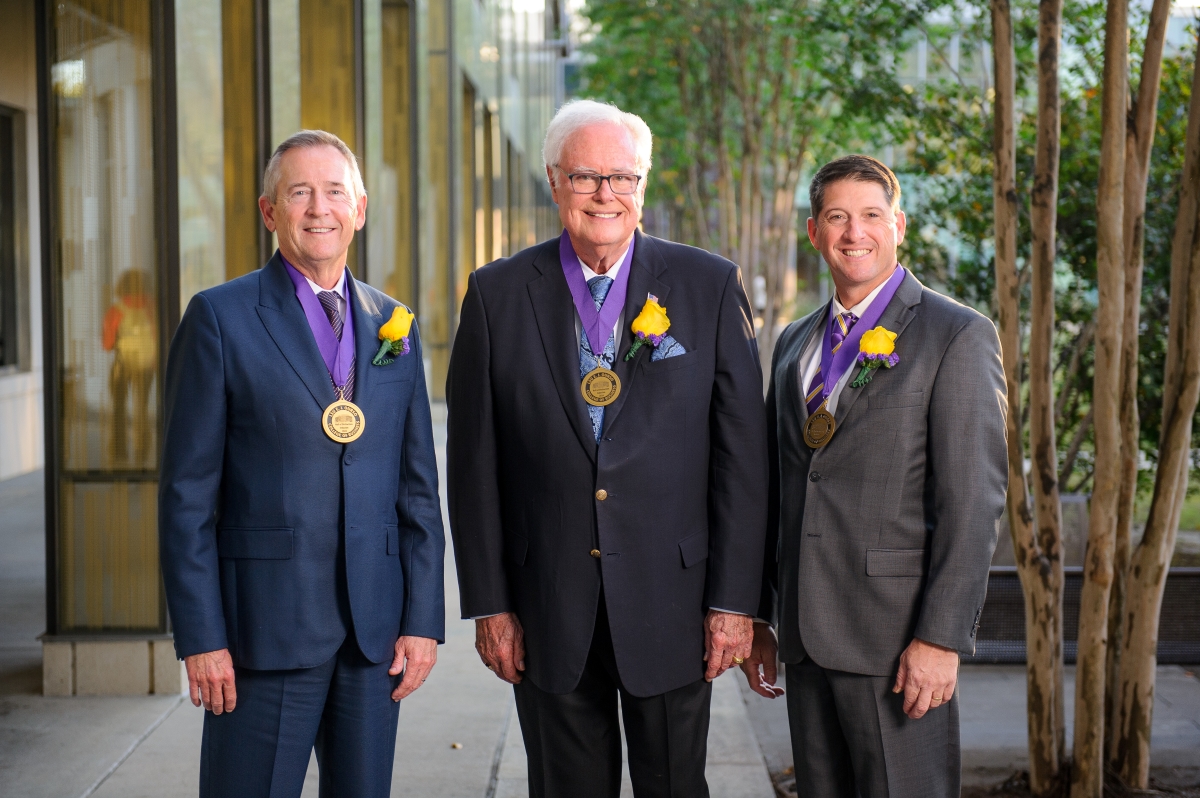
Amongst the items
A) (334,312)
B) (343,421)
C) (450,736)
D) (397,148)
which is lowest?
(450,736)

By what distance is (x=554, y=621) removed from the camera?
2.87 meters

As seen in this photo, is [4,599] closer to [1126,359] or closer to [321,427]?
[321,427]

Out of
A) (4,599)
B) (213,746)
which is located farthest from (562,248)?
(4,599)

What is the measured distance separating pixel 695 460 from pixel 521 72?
77.2 feet

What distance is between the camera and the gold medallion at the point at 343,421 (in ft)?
8.83

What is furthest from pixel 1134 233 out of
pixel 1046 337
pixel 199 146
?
pixel 199 146

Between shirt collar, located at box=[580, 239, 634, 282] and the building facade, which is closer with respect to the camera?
shirt collar, located at box=[580, 239, 634, 282]

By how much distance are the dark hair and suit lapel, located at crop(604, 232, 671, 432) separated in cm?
40

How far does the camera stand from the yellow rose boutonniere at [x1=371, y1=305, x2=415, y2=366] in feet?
9.24

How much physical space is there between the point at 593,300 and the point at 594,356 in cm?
14

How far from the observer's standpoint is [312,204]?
8.93 ft

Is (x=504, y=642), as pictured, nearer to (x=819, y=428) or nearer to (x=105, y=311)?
(x=819, y=428)

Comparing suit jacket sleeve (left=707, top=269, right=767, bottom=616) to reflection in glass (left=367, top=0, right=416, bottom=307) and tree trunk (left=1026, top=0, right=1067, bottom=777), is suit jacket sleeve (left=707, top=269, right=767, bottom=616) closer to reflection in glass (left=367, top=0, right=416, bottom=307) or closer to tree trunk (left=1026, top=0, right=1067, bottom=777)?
tree trunk (left=1026, top=0, right=1067, bottom=777)

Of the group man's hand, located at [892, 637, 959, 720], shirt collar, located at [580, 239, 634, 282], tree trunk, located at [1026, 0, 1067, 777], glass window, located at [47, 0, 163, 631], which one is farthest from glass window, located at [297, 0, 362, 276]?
man's hand, located at [892, 637, 959, 720]
